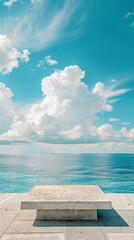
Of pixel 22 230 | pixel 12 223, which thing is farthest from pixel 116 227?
pixel 12 223

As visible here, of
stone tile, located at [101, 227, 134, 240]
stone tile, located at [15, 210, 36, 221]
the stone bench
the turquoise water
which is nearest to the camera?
stone tile, located at [101, 227, 134, 240]

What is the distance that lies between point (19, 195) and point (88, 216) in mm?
4585

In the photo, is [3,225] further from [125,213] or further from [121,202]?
[121,202]

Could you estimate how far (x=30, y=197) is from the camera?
264 inches

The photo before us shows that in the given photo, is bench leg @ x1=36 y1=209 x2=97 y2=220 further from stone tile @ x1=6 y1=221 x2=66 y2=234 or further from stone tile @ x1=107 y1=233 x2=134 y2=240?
stone tile @ x1=107 y1=233 x2=134 y2=240

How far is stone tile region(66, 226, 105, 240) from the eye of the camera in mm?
5379

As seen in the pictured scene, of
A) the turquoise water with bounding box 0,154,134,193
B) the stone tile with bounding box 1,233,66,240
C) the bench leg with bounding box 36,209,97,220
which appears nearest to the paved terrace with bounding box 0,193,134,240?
the stone tile with bounding box 1,233,66,240

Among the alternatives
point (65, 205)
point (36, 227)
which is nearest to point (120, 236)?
point (65, 205)

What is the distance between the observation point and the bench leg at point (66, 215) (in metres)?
6.56

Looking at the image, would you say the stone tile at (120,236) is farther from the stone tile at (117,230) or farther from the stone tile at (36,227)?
the stone tile at (36,227)

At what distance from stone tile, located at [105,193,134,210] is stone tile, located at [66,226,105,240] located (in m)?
2.45

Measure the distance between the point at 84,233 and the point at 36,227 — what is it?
140 cm

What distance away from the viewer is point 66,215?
6586 mm

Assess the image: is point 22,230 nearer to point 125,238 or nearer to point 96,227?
point 96,227
